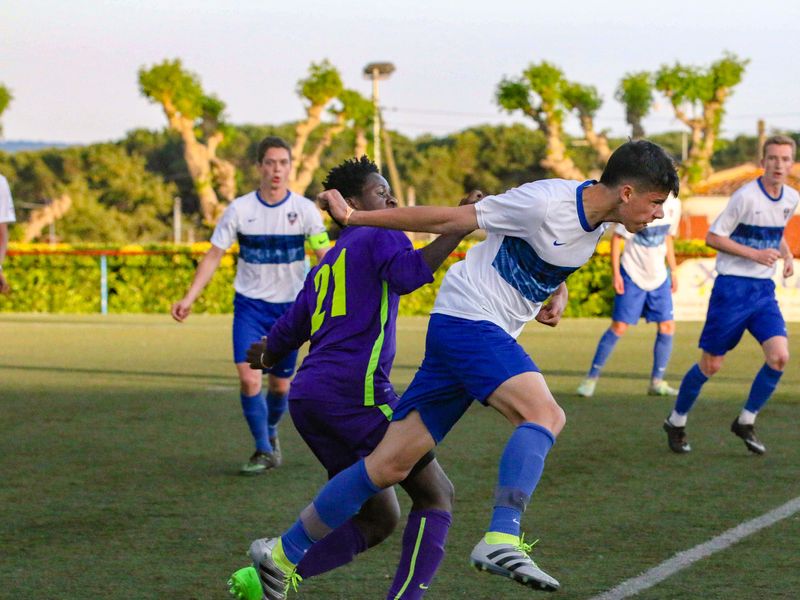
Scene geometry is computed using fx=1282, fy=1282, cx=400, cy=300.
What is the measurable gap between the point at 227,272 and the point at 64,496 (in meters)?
20.2

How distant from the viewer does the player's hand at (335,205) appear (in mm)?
4316

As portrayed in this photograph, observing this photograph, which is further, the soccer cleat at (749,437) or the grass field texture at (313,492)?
the soccer cleat at (749,437)

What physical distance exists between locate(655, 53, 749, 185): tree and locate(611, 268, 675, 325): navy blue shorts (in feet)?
105

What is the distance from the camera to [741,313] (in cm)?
836

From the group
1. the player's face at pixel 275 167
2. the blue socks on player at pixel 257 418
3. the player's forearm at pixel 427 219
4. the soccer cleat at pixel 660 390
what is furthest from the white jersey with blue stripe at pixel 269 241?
the soccer cleat at pixel 660 390

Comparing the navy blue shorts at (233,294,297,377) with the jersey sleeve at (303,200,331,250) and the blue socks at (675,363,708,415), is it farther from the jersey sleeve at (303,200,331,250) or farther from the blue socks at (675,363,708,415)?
the blue socks at (675,363,708,415)

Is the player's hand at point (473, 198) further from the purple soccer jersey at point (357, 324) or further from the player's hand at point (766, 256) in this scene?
the player's hand at point (766, 256)

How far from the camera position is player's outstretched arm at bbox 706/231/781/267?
26.7 feet

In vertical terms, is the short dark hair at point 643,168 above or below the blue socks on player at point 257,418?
above

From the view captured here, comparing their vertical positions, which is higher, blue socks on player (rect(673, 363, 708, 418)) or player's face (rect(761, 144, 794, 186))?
player's face (rect(761, 144, 794, 186))

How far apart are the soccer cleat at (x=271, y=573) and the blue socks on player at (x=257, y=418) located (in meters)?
3.67

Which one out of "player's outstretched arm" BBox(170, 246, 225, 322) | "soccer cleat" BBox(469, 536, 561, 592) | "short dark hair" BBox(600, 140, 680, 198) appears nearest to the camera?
"soccer cleat" BBox(469, 536, 561, 592)

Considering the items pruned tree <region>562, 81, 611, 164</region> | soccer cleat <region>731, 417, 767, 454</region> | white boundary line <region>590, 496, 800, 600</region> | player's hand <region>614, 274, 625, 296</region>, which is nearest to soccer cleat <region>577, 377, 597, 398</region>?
player's hand <region>614, 274, 625, 296</region>

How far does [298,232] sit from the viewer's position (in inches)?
323
